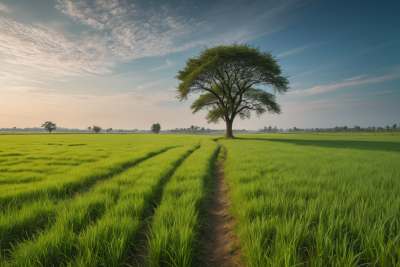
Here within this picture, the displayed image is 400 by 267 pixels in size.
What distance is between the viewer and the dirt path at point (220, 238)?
2.03 metres

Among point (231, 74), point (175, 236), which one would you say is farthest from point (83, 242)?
point (231, 74)

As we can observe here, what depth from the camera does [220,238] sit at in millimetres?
2541

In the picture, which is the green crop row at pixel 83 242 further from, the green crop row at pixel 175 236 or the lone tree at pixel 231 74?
the lone tree at pixel 231 74

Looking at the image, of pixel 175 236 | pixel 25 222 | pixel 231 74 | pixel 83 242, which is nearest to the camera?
pixel 83 242

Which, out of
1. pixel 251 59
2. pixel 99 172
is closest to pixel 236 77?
pixel 251 59

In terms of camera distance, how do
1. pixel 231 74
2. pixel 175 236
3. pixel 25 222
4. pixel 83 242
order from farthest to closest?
pixel 231 74 → pixel 25 222 → pixel 175 236 → pixel 83 242

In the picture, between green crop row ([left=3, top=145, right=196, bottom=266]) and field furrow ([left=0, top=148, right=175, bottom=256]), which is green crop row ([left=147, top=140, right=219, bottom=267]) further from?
field furrow ([left=0, top=148, right=175, bottom=256])

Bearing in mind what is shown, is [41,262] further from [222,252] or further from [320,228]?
[320,228]

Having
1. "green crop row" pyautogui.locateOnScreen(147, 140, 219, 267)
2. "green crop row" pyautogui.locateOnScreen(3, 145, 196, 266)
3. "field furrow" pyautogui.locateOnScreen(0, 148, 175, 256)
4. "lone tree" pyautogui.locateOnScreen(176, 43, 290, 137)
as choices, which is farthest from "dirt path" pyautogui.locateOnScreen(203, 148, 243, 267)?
"lone tree" pyautogui.locateOnScreen(176, 43, 290, 137)

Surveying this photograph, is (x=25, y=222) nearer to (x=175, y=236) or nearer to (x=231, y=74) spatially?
(x=175, y=236)

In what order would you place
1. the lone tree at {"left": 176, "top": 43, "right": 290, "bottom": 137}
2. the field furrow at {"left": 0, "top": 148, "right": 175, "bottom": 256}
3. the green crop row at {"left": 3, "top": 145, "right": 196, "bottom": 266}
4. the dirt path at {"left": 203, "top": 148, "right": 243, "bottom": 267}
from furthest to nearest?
the lone tree at {"left": 176, "top": 43, "right": 290, "bottom": 137}, the field furrow at {"left": 0, "top": 148, "right": 175, "bottom": 256}, the dirt path at {"left": 203, "top": 148, "right": 243, "bottom": 267}, the green crop row at {"left": 3, "top": 145, "right": 196, "bottom": 266}

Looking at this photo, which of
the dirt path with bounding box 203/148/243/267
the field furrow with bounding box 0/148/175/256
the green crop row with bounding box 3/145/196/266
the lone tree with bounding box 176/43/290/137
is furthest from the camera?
the lone tree with bounding box 176/43/290/137

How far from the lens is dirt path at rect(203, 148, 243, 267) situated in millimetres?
2033

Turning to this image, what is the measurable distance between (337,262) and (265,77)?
3090cm
